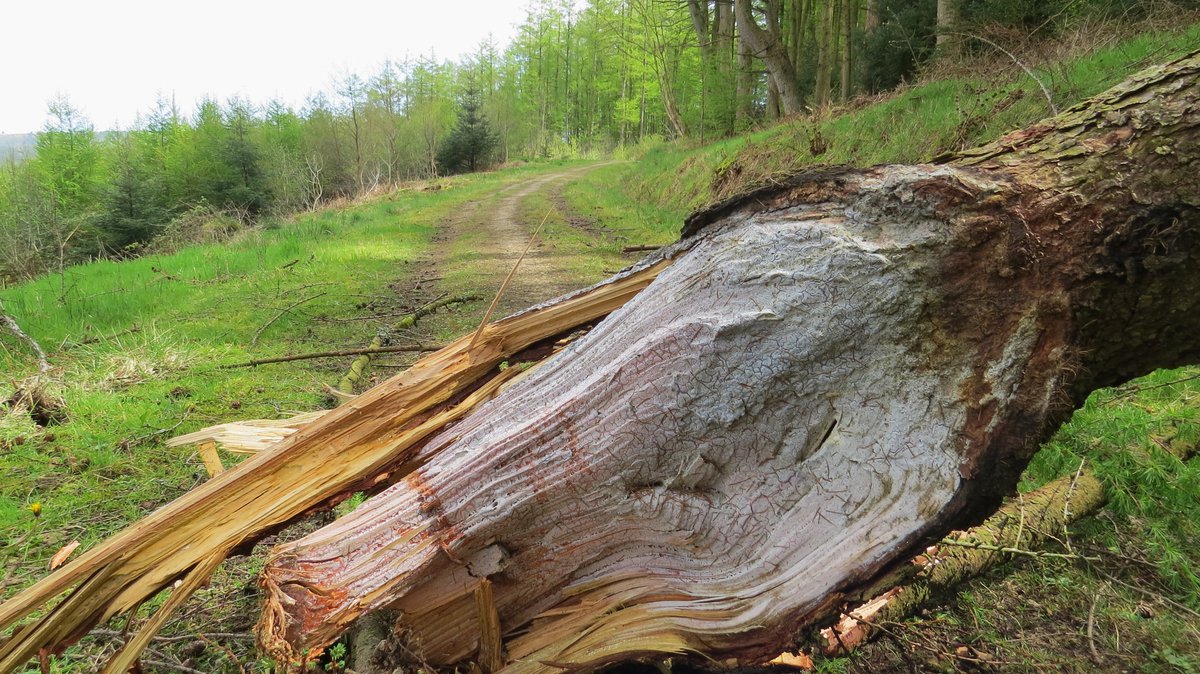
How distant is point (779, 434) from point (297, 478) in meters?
1.46

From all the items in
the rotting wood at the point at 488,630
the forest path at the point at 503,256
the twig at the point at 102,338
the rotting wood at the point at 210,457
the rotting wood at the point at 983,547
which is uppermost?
the forest path at the point at 503,256

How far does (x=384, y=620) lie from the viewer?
5.33 ft

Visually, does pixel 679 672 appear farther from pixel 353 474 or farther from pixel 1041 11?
pixel 1041 11

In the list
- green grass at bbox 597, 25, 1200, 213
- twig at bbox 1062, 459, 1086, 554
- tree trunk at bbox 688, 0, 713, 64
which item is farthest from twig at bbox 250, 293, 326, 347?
tree trunk at bbox 688, 0, 713, 64

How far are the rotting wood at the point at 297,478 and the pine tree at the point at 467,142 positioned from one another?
32684mm

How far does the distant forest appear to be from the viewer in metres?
10.7

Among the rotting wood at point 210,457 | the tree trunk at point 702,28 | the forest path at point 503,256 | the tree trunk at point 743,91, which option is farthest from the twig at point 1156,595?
the tree trunk at point 702,28

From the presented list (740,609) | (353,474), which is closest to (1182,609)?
(740,609)

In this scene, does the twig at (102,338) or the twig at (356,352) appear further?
the twig at (102,338)

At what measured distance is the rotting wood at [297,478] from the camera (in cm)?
146

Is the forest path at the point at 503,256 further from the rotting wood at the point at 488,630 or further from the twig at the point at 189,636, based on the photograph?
the rotting wood at the point at 488,630

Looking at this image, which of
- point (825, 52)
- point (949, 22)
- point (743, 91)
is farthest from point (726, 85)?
point (949, 22)

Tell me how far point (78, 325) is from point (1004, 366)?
7.50 meters

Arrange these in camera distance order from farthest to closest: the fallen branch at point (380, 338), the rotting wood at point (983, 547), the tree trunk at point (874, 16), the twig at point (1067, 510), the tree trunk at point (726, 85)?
1. the tree trunk at point (726, 85)
2. the tree trunk at point (874, 16)
3. the fallen branch at point (380, 338)
4. the twig at point (1067, 510)
5. the rotting wood at point (983, 547)
